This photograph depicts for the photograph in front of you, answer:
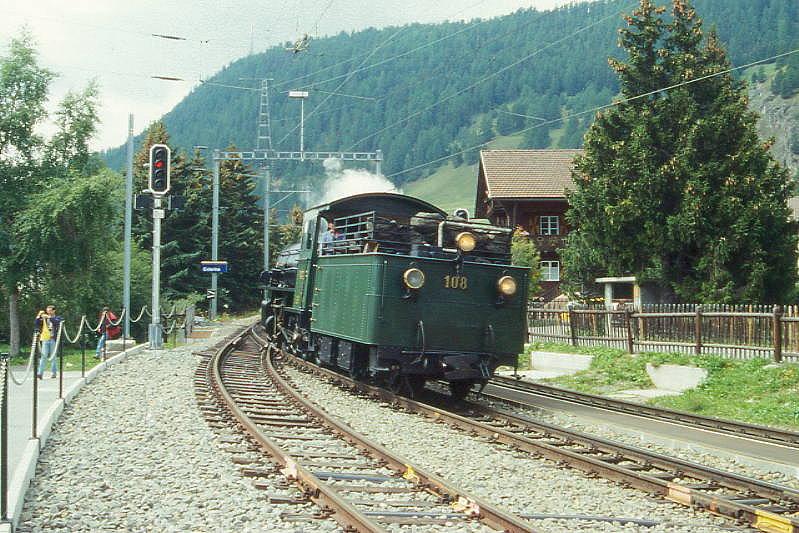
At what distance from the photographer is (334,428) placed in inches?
409

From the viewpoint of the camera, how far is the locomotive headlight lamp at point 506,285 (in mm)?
13188

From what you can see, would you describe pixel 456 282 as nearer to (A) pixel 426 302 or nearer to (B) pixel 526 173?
(A) pixel 426 302

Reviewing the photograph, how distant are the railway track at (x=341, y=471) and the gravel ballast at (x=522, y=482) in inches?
16.0

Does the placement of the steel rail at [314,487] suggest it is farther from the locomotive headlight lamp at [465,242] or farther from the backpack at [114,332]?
the backpack at [114,332]

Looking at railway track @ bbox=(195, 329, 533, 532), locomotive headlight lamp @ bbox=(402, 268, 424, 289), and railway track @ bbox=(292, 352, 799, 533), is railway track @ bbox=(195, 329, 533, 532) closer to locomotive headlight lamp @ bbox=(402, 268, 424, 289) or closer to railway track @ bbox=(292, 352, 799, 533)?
railway track @ bbox=(292, 352, 799, 533)

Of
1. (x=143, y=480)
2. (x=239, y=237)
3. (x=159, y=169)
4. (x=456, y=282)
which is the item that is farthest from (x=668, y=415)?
(x=239, y=237)

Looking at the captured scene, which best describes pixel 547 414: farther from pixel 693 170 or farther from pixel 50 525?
pixel 693 170

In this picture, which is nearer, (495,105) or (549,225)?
(549,225)

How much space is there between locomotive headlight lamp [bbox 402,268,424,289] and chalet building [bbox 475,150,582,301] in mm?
30225

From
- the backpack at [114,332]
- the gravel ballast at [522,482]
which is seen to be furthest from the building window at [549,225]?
the gravel ballast at [522,482]

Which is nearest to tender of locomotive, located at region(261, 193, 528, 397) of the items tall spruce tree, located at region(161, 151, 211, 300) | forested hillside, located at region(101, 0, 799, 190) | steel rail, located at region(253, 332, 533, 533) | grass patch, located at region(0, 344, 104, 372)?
steel rail, located at region(253, 332, 533, 533)

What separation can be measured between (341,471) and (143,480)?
1.83 m

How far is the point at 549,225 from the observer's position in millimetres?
43750

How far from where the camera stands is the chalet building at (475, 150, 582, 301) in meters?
43.1
